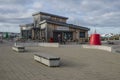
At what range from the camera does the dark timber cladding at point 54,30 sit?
43.2m

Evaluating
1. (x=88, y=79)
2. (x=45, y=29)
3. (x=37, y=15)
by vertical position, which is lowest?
(x=88, y=79)

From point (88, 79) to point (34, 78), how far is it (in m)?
1.90

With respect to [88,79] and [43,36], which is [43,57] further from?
[43,36]

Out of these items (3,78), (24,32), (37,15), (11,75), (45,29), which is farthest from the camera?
(24,32)

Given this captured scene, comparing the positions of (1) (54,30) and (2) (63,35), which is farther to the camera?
(2) (63,35)

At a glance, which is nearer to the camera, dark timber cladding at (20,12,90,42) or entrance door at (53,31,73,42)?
dark timber cladding at (20,12,90,42)

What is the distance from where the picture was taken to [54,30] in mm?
43312

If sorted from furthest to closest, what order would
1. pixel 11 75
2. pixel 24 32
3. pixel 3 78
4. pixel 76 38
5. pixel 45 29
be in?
pixel 24 32 < pixel 76 38 < pixel 45 29 < pixel 11 75 < pixel 3 78

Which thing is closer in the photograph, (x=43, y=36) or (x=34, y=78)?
(x=34, y=78)

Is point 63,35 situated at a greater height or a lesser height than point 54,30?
lesser

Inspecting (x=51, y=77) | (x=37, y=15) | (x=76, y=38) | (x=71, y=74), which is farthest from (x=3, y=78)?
(x=37, y=15)

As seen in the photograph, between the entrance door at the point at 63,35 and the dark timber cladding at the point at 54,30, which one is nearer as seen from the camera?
the dark timber cladding at the point at 54,30

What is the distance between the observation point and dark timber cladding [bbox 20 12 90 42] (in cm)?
4315

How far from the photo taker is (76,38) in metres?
46.1
